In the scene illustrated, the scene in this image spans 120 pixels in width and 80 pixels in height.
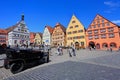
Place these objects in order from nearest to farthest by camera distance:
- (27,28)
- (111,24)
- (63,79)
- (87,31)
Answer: (63,79), (111,24), (87,31), (27,28)

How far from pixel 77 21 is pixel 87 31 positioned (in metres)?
7.35

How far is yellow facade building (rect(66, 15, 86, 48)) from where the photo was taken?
5183 centimetres

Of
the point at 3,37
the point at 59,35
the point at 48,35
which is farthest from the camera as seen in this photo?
the point at 48,35

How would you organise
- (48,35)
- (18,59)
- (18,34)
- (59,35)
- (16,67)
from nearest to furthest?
(16,67) → (18,59) → (59,35) → (18,34) → (48,35)

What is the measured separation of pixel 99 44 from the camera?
46.7 meters

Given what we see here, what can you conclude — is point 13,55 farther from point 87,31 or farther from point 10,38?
point 10,38

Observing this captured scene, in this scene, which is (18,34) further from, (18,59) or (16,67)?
(16,67)

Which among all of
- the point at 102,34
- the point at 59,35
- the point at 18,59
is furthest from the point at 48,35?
the point at 18,59

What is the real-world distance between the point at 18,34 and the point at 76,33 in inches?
1196

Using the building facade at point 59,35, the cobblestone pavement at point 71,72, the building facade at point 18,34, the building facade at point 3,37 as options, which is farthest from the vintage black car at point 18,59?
the building facade at point 3,37

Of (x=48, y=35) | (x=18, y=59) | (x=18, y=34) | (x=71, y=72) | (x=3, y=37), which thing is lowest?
(x=71, y=72)

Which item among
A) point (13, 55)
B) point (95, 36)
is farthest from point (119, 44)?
point (13, 55)

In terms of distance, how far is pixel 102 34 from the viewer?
4591 cm

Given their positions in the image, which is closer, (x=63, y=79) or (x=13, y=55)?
(x=63, y=79)
